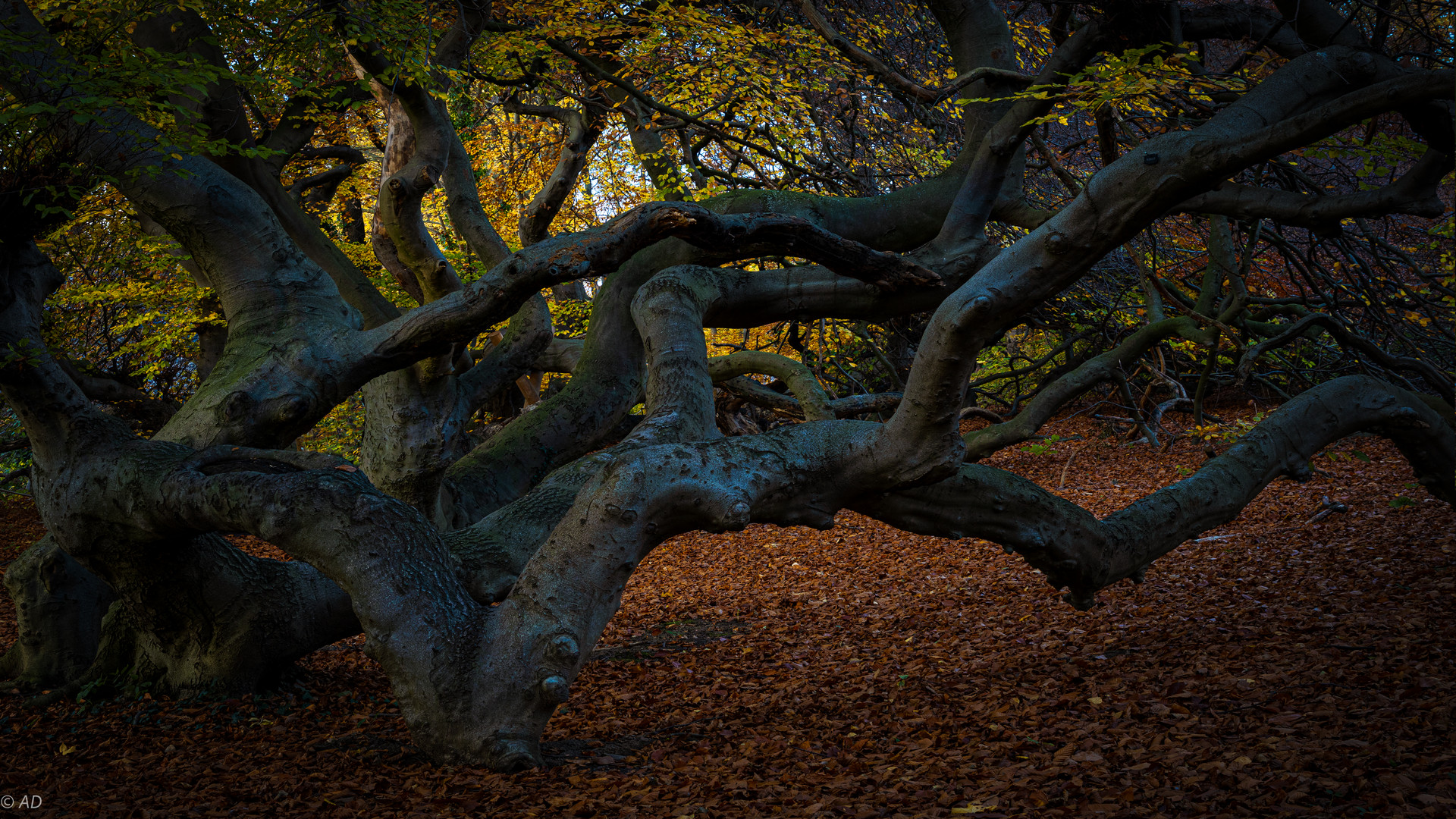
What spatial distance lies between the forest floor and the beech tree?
1.23 ft

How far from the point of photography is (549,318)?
6.71 metres

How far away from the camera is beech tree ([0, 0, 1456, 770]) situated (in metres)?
3.10

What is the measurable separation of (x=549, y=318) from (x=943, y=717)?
431 centimetres

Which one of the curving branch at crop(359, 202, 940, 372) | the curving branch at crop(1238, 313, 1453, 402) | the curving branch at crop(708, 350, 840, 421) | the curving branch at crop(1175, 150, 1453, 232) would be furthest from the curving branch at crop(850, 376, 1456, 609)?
the curving branch at crop(708, 350, 840, 421)

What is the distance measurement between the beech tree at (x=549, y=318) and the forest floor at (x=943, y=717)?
0.38 metres

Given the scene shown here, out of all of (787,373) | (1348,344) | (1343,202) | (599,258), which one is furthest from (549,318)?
(1348,344)

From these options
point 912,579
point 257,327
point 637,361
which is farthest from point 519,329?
point 912,579

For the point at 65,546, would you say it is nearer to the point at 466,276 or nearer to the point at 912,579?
the point at 912,579

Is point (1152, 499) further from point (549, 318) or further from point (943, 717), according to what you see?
point (549, 318)

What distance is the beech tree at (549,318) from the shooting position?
310 centimetres

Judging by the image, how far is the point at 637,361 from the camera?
19.7 ft

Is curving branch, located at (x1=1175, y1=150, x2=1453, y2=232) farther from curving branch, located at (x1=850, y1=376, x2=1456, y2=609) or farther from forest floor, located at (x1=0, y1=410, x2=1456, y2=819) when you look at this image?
forest floor, located at (x1=0, y1=410, x2=1456, y2=819)

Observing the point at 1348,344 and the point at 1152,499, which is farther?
the point at 1348,344

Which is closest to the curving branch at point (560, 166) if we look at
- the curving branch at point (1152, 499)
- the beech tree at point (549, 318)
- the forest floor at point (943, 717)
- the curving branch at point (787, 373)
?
the beech tree at point (549, 318)
